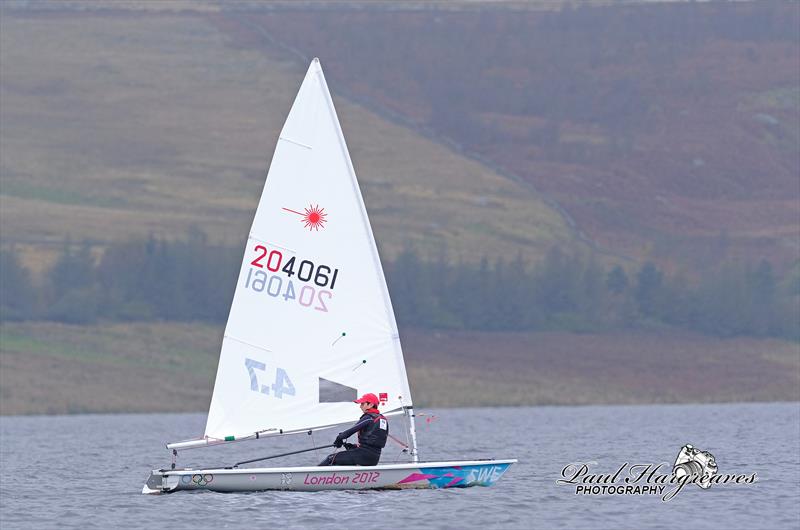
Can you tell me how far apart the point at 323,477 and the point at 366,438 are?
140 centimetres

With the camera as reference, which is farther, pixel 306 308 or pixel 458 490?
pixel 306 308

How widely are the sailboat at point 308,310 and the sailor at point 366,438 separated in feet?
1.64

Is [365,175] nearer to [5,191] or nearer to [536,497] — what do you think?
[5,191]

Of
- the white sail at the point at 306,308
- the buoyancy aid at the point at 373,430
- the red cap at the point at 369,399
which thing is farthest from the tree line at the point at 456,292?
the buoyancy aid at the point at 373,430

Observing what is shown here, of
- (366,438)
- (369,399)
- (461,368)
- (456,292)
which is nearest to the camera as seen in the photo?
(366,438)

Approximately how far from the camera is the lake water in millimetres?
35562

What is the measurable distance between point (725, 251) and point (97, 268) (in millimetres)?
66160

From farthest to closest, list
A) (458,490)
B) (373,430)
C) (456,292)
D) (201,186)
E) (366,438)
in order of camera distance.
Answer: (201,186)
(456,292)
(458,490)
(366,438)
(373,430)

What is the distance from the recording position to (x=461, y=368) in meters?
132

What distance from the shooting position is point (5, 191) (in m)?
165

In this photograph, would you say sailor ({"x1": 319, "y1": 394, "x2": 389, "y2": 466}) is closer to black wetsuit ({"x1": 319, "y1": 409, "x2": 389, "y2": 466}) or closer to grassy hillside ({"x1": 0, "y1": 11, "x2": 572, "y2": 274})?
black wetsuit ({"x1": 319, "y1": 409, "x2": 389, "y2": 466})

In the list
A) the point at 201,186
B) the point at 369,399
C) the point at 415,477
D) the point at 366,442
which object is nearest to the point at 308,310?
the point at 369,399

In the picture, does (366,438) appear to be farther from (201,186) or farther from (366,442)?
(201,186)

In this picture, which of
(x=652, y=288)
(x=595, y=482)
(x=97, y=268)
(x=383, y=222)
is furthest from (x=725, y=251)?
(x=595, y=482)
